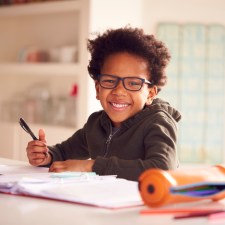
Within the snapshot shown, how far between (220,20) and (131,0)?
0.74m

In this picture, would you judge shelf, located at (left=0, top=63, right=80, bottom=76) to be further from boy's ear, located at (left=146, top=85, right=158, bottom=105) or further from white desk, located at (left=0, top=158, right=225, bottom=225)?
white desk, located at (left=0, top=158, right=225, bottom=225)

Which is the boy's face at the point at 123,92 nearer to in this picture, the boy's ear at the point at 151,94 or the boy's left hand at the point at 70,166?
the boy's ear at the point at 151,94

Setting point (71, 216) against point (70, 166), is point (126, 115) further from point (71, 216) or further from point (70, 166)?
point (71, 216)

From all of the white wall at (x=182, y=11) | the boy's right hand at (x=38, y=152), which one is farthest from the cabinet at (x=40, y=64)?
the boy's right hand at (x=38, y=152)

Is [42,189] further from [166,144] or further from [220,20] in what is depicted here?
[220,20]

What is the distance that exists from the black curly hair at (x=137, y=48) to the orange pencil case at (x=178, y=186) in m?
0.81

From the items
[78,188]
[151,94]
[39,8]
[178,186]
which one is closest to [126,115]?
[151,94]

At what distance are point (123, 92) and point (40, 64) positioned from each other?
2525mm

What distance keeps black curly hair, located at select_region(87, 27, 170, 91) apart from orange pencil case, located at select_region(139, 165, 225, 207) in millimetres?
813

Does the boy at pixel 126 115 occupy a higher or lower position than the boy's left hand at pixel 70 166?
higher

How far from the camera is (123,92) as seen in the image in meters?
1.80

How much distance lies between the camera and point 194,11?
443 cm

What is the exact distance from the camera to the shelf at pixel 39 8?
13.2 ft

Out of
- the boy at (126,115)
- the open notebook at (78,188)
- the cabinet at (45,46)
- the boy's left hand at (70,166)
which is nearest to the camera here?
the open notebook at (78,188)
